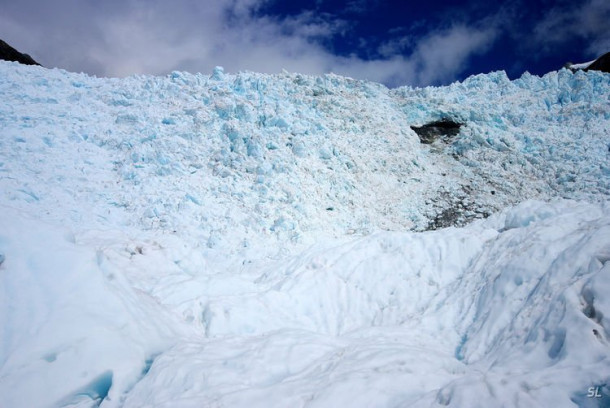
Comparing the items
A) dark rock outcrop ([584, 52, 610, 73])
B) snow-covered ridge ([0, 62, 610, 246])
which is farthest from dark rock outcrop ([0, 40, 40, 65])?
dark rock outcrop ([584, 52, 610, 73])

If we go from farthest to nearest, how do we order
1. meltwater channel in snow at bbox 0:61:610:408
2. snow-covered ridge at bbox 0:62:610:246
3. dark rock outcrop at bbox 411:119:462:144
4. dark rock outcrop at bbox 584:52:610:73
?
dark rock outcrop at bbox 584:52:610:73 → dark rock outcrop at bbox 411:119:462:144 → snow-covered ridge at bbox 0:62:610:246 → meltwater channel in snow at bbox 0:61:610:408

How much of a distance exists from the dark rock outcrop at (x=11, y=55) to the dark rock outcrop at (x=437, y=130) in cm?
2998

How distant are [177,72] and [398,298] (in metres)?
15.6

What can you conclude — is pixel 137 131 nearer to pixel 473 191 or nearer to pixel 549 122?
pixel 473 191

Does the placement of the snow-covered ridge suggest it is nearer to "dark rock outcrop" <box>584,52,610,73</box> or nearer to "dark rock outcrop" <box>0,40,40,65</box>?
"dark rock outcrop" <box>584,52,610,73</box>

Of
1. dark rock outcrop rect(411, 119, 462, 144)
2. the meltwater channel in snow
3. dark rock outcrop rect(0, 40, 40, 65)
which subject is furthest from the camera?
dark rock outcrop rect(0, 40, 40, 65)

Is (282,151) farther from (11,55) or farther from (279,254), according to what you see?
(11,55)

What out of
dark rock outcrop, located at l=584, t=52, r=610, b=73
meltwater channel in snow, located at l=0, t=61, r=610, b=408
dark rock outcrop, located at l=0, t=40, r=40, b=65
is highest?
dark rock outcrop, located at l=0, t=40, r=40, b=65

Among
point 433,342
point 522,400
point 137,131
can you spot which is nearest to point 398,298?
point 433,342

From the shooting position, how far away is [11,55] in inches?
1081

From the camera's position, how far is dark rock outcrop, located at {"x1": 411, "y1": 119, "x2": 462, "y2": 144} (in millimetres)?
19656

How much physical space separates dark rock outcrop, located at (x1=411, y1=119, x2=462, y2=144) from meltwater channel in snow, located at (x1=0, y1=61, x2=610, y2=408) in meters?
1.42

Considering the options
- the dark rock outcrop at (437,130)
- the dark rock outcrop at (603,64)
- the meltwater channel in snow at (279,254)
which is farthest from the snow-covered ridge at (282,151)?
the dark rock outcrop at (603,64)

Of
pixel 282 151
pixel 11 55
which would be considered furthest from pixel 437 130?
pixel 11 55
